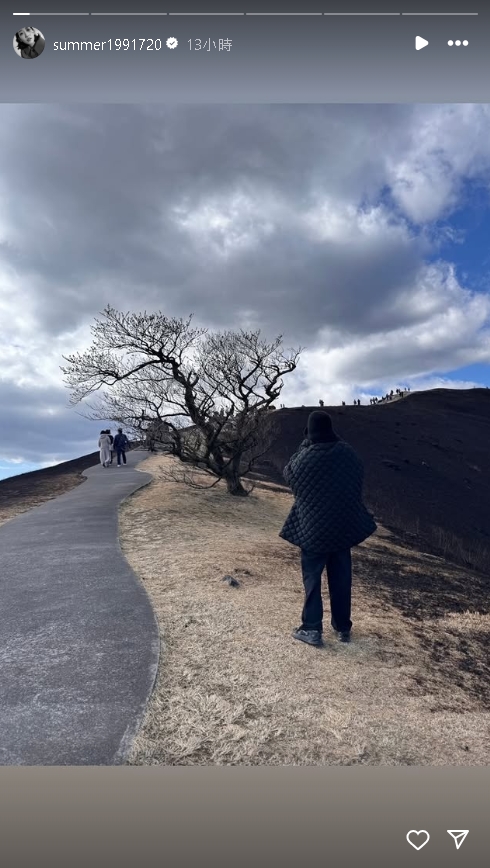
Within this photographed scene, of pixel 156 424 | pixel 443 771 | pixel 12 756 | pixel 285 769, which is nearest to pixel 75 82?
pixel 285 769

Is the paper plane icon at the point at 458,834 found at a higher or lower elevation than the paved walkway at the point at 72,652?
higher

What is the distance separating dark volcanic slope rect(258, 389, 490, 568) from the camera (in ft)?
83.0

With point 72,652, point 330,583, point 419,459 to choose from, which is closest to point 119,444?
point 419,459

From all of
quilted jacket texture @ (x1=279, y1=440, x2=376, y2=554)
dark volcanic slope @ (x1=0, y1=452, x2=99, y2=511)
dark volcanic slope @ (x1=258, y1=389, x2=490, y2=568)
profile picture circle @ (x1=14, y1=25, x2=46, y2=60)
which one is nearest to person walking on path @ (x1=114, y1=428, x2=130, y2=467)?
dark volcanic slope @ (x1=0, y1=452, x2=99, y2=511)

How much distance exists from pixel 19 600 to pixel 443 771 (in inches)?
213

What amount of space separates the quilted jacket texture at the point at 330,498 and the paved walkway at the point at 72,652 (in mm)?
1804

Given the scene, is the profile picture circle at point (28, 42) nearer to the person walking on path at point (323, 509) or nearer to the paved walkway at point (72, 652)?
the person walking on path at point (323, 509)

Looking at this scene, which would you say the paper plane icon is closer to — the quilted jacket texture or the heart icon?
the heart icon

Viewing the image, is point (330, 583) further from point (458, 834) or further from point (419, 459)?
point (419, 459)

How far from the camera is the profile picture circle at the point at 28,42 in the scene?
2.52 m

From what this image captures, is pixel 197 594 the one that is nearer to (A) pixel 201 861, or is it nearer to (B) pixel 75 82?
(A) pixel 201 861

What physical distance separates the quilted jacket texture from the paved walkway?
1804 mm

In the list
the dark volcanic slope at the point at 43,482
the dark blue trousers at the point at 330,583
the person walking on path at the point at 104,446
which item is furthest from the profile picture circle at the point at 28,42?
the person walking on path at the point at 104,446

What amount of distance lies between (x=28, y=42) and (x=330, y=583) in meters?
4.87
